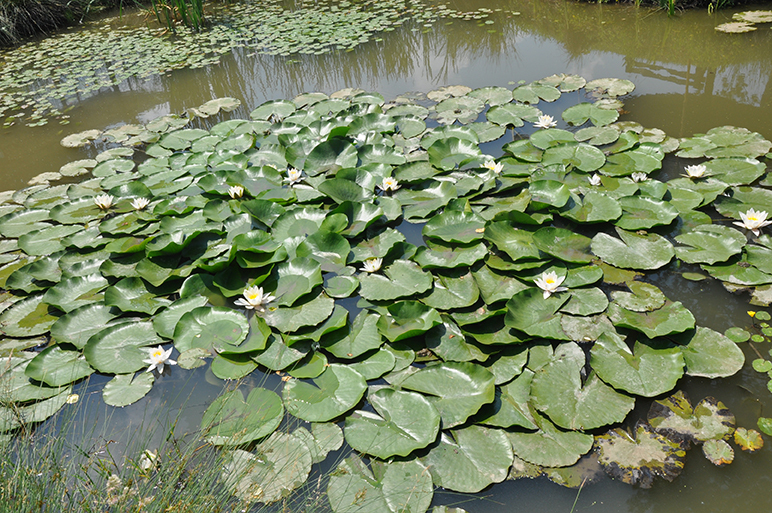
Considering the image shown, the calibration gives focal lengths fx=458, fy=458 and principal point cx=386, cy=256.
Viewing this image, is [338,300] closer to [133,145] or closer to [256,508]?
[256,508]

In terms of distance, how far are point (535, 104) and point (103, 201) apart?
395 centimetres

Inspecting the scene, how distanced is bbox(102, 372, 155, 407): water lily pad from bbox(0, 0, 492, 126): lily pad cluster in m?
4.86

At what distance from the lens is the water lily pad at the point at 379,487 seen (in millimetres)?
1670

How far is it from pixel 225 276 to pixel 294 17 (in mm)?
7376

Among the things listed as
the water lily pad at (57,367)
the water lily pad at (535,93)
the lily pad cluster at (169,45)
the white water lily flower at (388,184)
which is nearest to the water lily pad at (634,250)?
the white water lily flower at (388,184)

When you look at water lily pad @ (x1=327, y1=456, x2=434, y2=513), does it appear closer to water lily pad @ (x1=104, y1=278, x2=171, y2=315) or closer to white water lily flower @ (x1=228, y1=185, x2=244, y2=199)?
water lily pad @ (x1=104, y1=278, x2=171, y2=315)

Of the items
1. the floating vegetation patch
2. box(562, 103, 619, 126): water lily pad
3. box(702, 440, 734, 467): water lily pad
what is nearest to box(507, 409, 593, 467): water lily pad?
box(702, 440, 734, 467): water lily pad

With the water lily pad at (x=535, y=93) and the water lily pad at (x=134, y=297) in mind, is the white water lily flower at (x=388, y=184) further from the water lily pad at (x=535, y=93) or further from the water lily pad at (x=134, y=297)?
the water lily pad at (x=535, y=93)

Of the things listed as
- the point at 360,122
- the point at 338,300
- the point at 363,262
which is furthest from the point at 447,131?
the point at 338,300

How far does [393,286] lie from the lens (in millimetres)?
2592

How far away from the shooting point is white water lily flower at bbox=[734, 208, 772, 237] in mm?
2609

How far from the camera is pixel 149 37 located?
8.60 metres

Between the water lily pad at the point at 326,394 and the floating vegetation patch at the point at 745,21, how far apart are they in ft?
20.9

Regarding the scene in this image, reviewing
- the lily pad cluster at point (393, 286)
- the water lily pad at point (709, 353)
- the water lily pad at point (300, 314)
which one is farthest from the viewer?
the water lily pad at point (300, 314)
